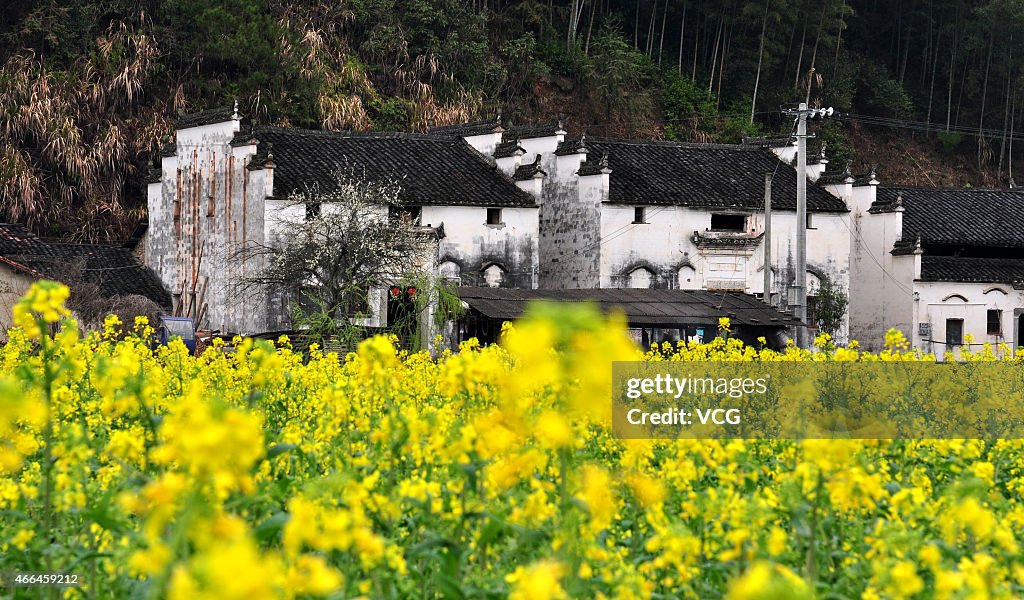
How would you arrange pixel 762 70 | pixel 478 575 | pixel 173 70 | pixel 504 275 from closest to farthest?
1. pixel 478 575
2. pixel 504 275
3. pixel 173 70
4. pixel 762 70

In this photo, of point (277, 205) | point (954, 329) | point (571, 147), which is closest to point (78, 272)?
point (277, 205)

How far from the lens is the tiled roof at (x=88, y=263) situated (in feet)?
102

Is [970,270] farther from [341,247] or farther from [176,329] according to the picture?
[176,329]

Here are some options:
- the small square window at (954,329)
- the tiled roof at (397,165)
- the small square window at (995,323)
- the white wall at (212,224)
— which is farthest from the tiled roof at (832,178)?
the white wall at (212,224)

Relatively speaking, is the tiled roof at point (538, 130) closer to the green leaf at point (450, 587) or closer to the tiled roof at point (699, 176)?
the tiled roof at point (699, 176)

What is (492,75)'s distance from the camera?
45.4 m

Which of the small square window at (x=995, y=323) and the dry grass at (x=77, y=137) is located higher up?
the dry grass at (x=77, y=137)

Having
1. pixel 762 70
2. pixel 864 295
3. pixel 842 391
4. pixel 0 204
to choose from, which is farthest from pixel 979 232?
pixel 842 391

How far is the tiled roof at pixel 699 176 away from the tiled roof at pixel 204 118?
8390mm

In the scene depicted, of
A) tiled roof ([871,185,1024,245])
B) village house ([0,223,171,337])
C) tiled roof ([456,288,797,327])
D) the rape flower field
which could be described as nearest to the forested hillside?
village house ([0,223,171,337])

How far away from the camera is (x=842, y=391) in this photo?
1284cm

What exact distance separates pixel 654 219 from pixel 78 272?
12.5 m

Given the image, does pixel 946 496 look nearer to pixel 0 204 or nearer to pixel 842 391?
pixel 842 391

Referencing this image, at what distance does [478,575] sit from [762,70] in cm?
4870
